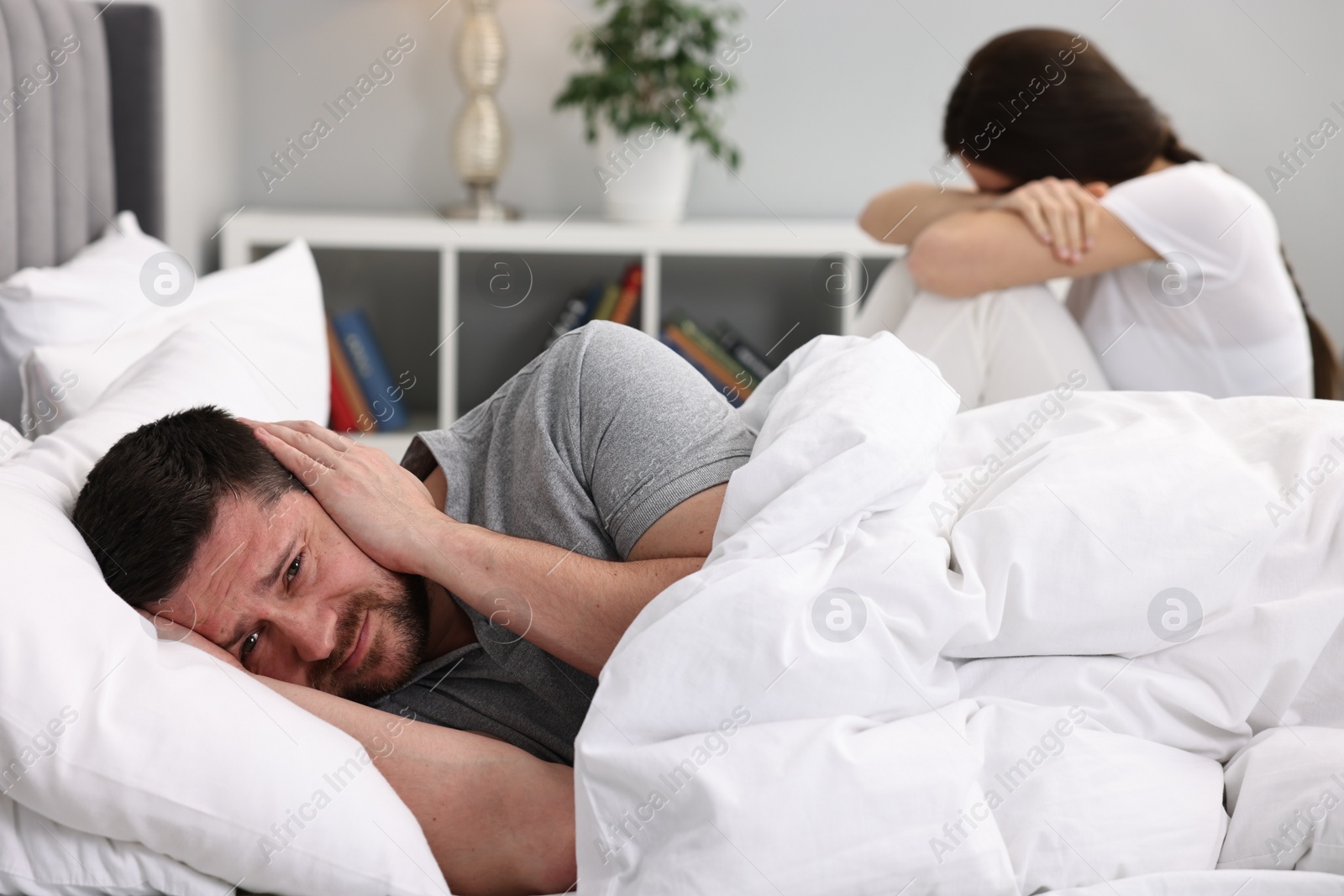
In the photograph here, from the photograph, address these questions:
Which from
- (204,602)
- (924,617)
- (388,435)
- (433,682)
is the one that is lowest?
(388,435)

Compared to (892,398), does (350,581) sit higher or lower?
lower

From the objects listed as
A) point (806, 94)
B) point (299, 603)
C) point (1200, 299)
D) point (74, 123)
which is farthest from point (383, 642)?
point (806, 94)

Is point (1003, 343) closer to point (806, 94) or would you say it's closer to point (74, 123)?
point (806, 94)

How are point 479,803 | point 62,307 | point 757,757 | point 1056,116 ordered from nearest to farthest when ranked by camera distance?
point 757,757
point 479,803
point 62,307
point 1056,116

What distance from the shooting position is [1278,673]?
2.76 ft

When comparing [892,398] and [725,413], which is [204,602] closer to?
[725,413]

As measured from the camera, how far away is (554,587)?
95 cm

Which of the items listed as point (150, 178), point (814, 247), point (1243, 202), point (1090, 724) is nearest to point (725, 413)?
point (1090, 724)

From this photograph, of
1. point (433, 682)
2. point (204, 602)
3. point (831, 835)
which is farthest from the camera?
point (433, 682)

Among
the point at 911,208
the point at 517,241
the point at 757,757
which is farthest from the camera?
the point at 517,241

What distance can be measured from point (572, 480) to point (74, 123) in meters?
1.11

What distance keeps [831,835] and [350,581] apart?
1.63 feet

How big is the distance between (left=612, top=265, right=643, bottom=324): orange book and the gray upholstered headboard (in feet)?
3.30

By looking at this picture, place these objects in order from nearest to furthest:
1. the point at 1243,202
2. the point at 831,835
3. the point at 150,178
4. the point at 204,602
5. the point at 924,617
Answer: the point at 831,835, the point at 924,617, the point at 204,602, the point at 1243,202, the point at 150,178
